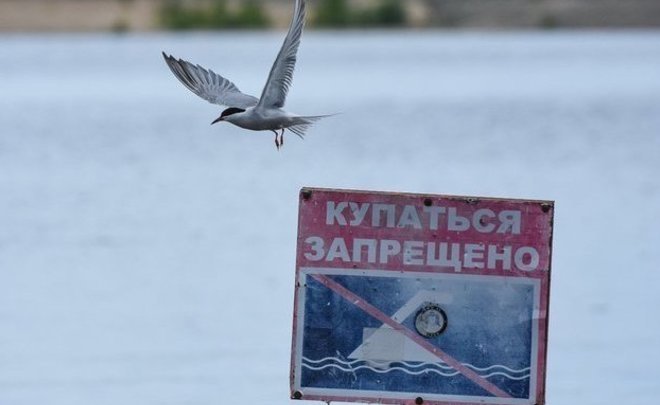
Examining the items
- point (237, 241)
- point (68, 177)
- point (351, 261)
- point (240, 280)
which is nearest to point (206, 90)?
Answer: point (351, 261)

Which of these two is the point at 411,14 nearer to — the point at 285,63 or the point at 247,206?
the point at 247,206

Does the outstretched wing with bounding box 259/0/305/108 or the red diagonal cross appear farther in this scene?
the outstretched wing with bounding box 259/0/305/108

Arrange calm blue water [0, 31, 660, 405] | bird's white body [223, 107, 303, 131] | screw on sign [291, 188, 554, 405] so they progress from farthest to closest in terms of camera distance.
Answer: calm blue water [0, 31, 660, 405]
bird's white body [223, 107, 303, 131]
screw on sign [291, 188, 554, 405]

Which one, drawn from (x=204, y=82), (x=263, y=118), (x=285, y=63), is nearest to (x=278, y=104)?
(x=263, y=118)

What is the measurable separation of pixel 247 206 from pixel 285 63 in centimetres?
1154

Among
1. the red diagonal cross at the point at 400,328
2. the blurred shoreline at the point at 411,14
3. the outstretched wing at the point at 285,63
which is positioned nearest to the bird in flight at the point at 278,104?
the outstretched wing at the point at 285,63

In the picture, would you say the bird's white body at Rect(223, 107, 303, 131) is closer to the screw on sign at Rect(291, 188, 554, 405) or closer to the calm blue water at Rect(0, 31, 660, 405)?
the calm blue water at Rect(0, 31, 660, 405)

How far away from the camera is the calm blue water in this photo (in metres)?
10.3

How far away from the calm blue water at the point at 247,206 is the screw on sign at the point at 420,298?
377 cm

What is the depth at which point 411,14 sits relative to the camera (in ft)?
249

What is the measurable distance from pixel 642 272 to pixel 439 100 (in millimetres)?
25189

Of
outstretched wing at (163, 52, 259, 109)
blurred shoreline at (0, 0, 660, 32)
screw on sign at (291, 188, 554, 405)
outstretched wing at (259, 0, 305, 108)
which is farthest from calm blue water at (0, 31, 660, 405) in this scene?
blurred shoreline at (0, 0, 660, 32)

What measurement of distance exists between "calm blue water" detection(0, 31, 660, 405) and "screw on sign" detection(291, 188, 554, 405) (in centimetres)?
377

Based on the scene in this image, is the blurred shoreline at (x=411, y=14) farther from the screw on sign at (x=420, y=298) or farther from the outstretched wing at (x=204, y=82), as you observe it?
the screw on sign at (x=420, y=298)
